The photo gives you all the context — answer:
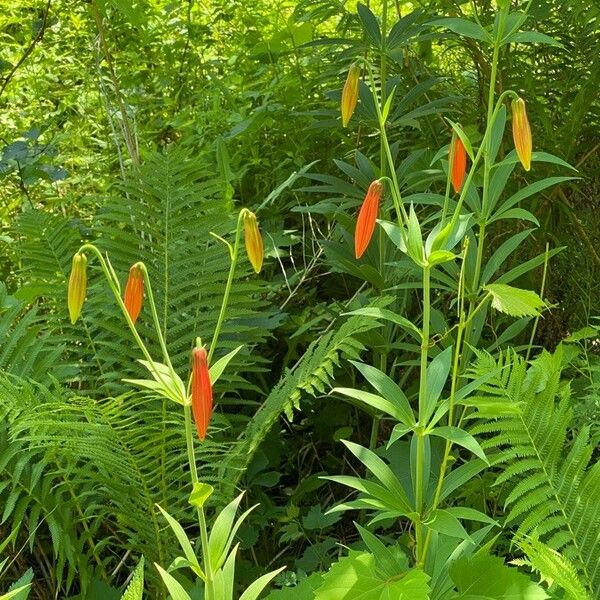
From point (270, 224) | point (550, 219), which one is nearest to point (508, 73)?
point (550, 219)

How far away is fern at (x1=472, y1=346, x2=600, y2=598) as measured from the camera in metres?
1.41

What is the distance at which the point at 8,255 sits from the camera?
2617mm

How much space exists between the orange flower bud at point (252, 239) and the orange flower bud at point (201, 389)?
15 cm

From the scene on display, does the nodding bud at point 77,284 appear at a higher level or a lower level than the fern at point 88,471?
higher

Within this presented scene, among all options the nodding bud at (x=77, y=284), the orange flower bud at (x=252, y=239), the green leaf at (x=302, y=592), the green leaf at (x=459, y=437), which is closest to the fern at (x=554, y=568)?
the green leaf at (x=459, y=437)

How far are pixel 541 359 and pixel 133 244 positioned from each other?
96 centimetres

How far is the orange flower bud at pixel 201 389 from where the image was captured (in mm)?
986

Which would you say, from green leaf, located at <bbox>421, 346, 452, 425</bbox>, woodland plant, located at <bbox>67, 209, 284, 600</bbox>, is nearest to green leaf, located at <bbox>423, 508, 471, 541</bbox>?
green leaf, located at <bbox>421, 346, 452, 425</bbox>

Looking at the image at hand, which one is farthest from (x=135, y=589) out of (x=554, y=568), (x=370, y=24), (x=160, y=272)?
(x=370, y=24)

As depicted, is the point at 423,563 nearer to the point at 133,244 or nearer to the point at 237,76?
A: the point at 133,244

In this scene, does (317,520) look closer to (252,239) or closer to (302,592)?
(302,592)

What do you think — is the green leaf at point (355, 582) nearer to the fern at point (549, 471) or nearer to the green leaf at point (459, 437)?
the green leaf at point (459, 437)

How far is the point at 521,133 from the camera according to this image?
1.26m

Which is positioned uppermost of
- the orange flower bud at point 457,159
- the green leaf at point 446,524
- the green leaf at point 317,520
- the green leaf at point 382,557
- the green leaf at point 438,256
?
the orange flower bud at point 457,159
